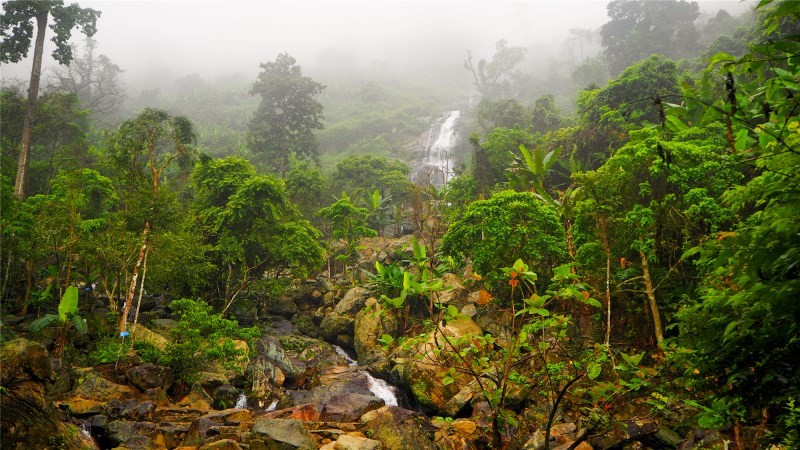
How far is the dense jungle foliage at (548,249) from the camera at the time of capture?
2533 millimetres

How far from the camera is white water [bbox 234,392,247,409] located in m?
11.7

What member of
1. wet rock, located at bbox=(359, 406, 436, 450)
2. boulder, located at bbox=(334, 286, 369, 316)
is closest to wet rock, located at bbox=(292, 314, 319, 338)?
boulder, located at bbox=(334, 286, 369, 316)

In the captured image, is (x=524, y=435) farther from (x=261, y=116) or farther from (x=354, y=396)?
(x=261, y=116)

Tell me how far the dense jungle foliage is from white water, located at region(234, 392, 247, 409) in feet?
3.93

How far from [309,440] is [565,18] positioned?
385ft

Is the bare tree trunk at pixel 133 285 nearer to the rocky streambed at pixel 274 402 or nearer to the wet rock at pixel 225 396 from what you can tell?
the rocky streambed at pixel 274 402

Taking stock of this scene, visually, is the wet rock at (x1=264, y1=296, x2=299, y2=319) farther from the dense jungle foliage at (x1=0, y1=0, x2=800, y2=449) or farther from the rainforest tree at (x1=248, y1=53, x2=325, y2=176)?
the rainforest tree at (x1=248, y1=53, x2=325, y2=176)

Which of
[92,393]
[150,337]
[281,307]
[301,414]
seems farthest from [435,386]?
[281,307]

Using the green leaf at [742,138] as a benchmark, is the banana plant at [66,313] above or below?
below

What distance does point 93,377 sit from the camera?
970 cm

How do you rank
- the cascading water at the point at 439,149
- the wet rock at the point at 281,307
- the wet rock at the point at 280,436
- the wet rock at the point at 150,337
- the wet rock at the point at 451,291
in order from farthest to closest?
1. the cascading water at the point at 439,149
2. the wet rock at the point at 281,307
3. the wet rock at the point at 451,291
4. the wet rock at the point at 150,337
5. the wet rock at the point at 280,436

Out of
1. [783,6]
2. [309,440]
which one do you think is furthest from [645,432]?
[783,6]

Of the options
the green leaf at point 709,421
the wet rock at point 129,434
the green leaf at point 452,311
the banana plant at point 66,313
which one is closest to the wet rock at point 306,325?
the banana plant at point 66,313

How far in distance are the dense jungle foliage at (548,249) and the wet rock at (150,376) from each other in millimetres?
423
